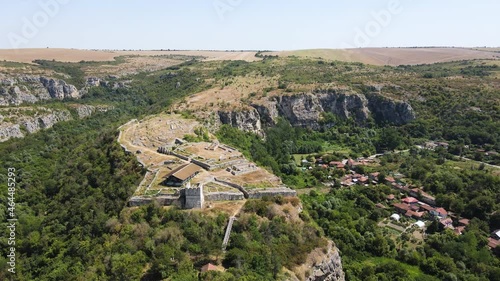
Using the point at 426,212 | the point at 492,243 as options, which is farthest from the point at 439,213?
the point at 492,243

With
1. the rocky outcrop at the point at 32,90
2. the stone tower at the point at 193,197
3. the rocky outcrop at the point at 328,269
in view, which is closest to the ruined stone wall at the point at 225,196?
the stone tower at the point at 193,197

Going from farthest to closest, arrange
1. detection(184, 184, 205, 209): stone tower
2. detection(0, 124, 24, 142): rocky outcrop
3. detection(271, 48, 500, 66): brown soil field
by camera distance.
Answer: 1. detection(271, 48, 500, 66): brown soil field
2. detection(0, 124, 24, 142): rocky outcrop
3. detection(184, 184, 205, 209): stone tower

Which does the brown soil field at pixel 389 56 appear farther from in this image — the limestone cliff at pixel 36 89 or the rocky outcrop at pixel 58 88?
the rocky outcrop at pixel 58 88

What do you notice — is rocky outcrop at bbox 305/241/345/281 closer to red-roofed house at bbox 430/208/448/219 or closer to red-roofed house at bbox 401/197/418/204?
red-roofed house at bbox 430/208/448/219

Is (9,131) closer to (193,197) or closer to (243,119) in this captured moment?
(243,119)

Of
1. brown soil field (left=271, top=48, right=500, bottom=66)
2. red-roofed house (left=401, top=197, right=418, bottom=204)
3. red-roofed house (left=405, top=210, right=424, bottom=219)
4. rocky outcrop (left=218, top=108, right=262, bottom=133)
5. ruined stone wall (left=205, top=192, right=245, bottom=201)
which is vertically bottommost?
red-roofed house (left=405, top=210, right=424, bottom=219)

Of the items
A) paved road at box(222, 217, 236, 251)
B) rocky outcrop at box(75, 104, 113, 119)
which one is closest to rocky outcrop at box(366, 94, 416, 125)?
paved road at box(222, 217, 236, 251)
